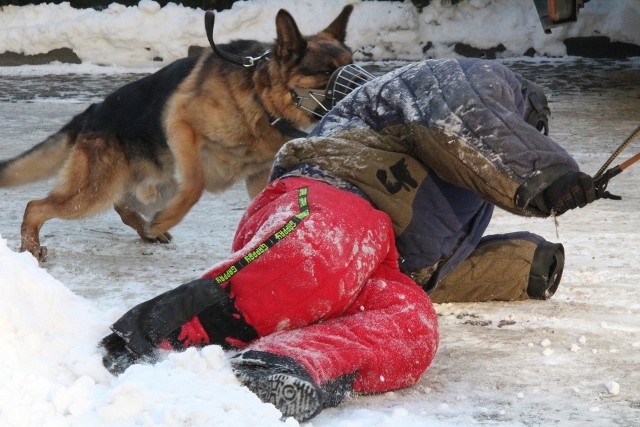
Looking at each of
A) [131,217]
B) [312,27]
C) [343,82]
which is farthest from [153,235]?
[312,27]


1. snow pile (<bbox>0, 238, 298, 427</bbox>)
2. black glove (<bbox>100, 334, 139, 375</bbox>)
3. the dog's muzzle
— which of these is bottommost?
black glove (<bbox>100, 334, 139, 375</bbox>)

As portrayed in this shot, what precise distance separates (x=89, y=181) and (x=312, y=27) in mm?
8247

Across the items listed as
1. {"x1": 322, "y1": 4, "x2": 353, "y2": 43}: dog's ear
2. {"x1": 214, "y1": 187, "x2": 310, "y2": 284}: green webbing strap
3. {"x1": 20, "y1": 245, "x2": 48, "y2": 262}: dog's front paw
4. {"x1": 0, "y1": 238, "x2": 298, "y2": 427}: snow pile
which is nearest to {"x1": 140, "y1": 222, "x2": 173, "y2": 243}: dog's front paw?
{"x1": 20, "y1": 245, "x2": 48, "y2": 262}: dog's front paw

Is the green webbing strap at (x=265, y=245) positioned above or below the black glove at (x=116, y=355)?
above

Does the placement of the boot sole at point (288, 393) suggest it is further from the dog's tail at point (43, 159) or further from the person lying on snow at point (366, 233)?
the dog's tail at point (43, 159)

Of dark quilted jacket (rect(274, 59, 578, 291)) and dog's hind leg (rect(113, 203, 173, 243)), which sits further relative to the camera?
dog's hind leg (rect(113, 203, 173, 243))

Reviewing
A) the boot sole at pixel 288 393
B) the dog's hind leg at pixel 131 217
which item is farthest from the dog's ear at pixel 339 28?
the boot sole at pixel 288 393

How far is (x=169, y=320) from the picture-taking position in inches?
108

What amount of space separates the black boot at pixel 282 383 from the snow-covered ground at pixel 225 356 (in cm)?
5

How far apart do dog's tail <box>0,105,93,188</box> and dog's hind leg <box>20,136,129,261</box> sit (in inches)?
7.4

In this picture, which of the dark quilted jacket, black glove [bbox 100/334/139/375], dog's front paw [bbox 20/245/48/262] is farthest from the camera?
dog's front paw [bbox 20/245/48/262]

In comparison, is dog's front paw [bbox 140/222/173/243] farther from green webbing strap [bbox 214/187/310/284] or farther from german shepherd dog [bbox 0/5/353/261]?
green webbing strap [bbox 214/187/310/284]

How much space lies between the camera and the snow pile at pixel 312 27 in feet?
41.8

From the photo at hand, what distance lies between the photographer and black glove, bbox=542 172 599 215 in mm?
2801
